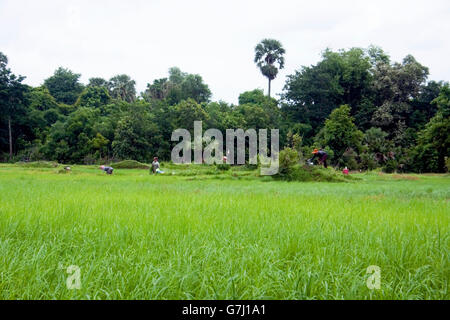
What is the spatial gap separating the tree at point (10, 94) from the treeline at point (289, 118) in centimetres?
9

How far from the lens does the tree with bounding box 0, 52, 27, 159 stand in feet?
104

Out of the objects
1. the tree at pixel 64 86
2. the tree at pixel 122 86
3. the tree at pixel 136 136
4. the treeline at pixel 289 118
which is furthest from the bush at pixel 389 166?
the tree at pixel 64 86

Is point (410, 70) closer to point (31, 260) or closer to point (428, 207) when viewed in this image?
point (428, 207)

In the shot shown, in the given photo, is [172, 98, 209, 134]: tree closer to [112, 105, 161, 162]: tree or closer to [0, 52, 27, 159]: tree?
[112, 105, 161, 162]: tree

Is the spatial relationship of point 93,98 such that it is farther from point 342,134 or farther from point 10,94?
point 342,134

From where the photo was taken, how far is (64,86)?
155 feet

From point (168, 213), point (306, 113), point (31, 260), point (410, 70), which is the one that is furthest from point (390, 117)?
point (31, 260)

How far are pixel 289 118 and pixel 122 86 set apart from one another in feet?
91.6

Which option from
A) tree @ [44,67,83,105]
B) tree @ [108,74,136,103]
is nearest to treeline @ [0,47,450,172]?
tree @ [44,67,83,105]

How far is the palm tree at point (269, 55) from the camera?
38.6 m

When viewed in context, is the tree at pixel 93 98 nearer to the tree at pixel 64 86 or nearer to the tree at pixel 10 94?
the tree at pixel 64 86

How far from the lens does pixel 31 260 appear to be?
2451 millimetres

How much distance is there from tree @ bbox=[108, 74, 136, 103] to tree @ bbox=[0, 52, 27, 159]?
18233 millimetres

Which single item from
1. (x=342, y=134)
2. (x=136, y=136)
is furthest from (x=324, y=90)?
(x=136, y=136)
